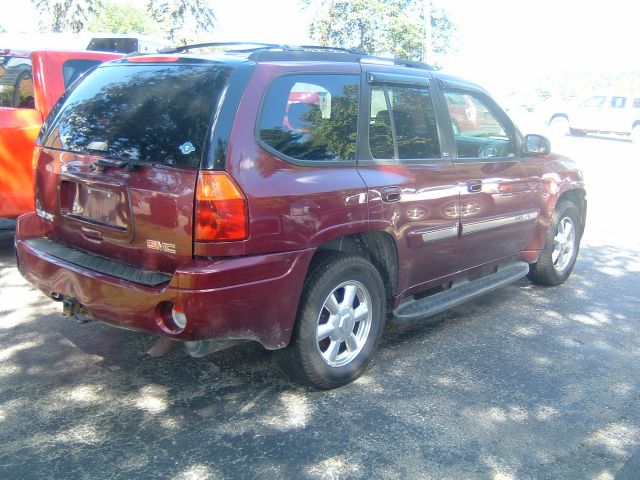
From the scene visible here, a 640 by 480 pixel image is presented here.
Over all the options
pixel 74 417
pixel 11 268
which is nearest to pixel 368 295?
pixel 74 417

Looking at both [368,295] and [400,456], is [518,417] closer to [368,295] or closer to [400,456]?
[400,456]

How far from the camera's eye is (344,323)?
147 inches

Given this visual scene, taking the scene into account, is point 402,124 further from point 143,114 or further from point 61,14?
point 61,14

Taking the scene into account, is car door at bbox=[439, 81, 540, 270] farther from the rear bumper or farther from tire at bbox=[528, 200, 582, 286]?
the rear bumper

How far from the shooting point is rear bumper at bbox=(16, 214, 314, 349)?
302 centimetres

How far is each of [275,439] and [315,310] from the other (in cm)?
70

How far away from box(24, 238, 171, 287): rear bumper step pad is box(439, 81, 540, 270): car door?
2.15m

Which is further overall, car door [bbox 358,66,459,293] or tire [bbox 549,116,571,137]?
tire [bbox 549,116,571,137]

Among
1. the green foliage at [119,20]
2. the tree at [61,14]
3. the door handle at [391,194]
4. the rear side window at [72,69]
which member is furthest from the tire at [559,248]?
the green foliage at [119,20]

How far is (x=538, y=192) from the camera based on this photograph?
530cm

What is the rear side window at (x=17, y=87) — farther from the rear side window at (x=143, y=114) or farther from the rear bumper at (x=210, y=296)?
the rear bumper at (x=210, y=296)

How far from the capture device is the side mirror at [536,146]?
5.17 metres

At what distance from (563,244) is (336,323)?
3.12 m

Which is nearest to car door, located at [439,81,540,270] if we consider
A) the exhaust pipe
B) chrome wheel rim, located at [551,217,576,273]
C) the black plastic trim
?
chrome wheel rim, located at [551,217,576,273]
